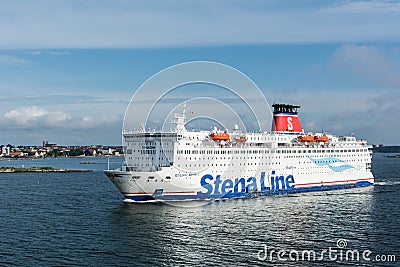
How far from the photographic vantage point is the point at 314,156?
46.2m

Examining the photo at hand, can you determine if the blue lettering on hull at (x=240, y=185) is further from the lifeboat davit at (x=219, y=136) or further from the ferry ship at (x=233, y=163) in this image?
the lifeboat davit at (x=219, y=136)

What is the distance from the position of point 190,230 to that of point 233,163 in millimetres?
12481

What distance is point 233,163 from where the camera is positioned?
38.5m

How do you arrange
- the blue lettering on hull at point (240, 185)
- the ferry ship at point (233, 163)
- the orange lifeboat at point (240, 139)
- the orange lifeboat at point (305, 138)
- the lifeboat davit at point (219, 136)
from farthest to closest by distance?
the orange lifeboat at point (305, 138)
the orange lifeboat at point (240, 139)
the lifeboat davit at point (219, 136)
the blue lettering on hull at point (240, 185)
the ferry ship at point (233, 163)

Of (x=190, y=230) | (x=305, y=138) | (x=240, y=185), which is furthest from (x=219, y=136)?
(x=190, y=230)

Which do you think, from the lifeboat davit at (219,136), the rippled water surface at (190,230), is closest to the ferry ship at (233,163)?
the lifeboat davit at (219,136)

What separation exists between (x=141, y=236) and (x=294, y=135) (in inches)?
1041

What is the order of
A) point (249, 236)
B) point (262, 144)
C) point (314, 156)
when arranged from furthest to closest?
point (314, 156) → point (262, 144) → point (249, 236)

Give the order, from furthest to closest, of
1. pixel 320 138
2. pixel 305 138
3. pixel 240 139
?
1. pixel 320 138
2. pixel 305 138
3. pixel 240 139

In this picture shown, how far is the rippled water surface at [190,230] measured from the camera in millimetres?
21859

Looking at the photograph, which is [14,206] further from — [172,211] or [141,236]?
[141,236]

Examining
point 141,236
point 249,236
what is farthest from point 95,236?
point 249,236

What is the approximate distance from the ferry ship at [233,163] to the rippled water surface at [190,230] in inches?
55.4

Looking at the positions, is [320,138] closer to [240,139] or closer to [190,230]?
[240,139]
